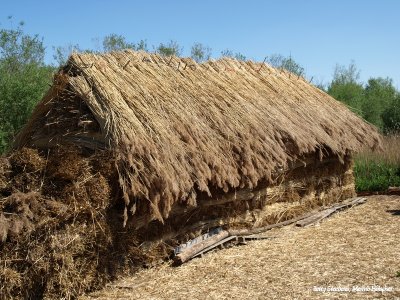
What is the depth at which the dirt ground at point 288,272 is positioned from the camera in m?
5.75

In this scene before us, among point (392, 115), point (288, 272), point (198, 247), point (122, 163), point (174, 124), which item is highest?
point (392, 115)

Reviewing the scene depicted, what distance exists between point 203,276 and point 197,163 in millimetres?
1673

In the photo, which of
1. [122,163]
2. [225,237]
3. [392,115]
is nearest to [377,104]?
[392,115]

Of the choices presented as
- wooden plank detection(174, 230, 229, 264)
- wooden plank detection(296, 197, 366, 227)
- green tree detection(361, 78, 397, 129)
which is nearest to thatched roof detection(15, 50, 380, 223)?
wooden plank detection(174, 230, 229, 264)

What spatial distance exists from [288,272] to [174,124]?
2807 mm

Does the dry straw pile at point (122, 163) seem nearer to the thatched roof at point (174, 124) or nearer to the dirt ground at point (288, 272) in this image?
the thatched roof at point (174, 124)

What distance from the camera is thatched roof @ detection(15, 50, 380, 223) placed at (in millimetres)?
6551

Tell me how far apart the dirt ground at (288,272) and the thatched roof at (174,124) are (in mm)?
930

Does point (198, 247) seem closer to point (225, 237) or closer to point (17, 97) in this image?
point (225, 237)

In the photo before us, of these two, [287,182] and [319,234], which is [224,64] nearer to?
[287,182]

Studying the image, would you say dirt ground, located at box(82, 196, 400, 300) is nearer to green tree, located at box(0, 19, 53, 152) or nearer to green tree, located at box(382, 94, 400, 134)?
green tree, located at box(0, 19, 53, 152)

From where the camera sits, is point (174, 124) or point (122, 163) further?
point (174, 124)

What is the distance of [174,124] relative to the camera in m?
7.63

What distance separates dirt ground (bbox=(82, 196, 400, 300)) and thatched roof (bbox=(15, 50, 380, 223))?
93 centimetres
